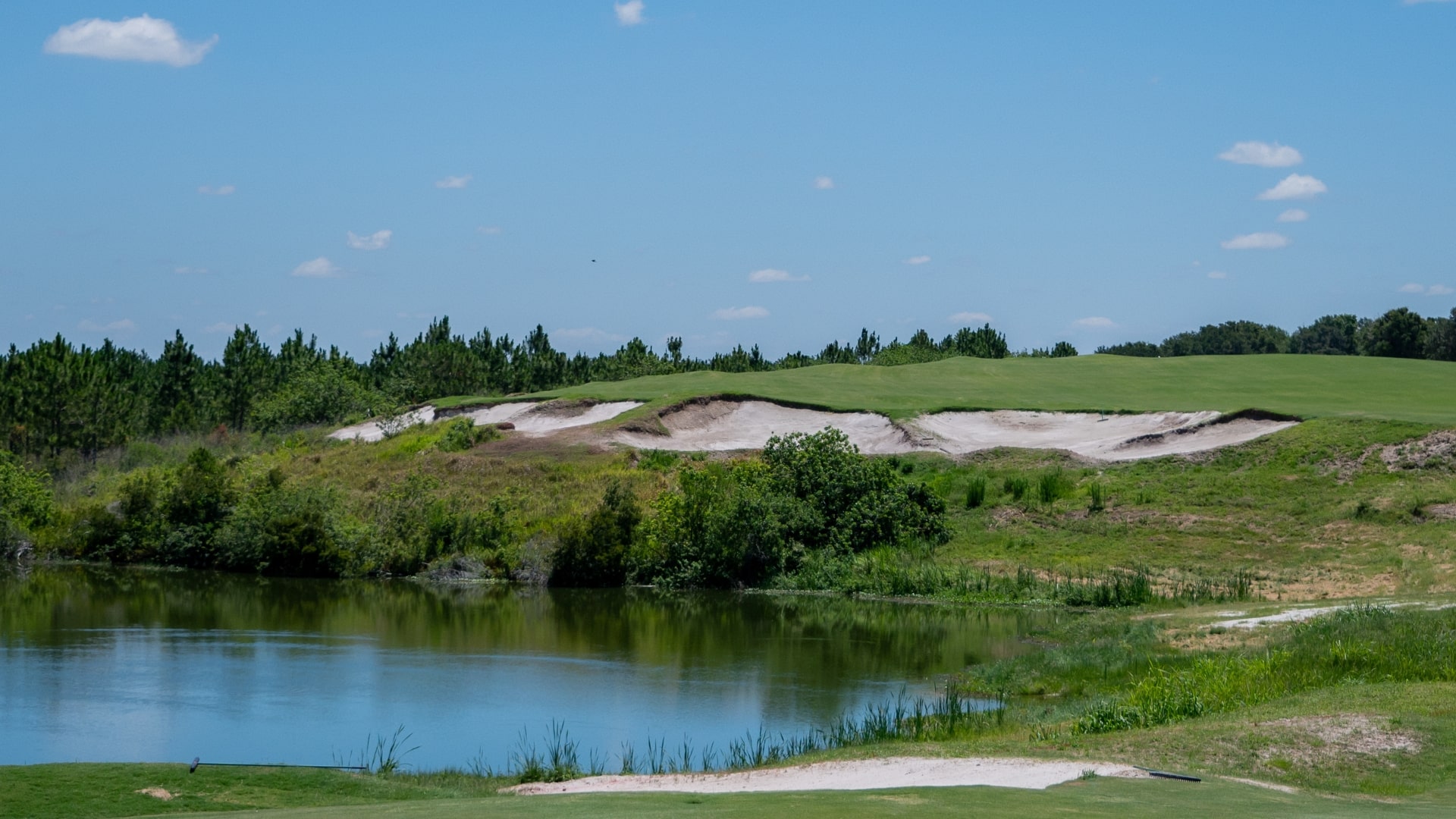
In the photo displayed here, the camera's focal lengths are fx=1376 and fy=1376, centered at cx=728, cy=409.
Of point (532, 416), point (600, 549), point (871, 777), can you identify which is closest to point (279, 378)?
point (532, 416)

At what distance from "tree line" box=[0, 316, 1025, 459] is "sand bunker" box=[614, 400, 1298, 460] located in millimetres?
20970

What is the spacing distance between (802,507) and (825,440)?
3.95 m

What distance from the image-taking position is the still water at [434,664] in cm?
2238

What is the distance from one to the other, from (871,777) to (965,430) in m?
42.8

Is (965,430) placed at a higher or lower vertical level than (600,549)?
higher

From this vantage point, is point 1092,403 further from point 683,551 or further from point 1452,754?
point 1452,754

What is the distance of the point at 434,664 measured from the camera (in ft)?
96.4

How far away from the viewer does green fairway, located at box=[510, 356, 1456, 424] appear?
192 feet

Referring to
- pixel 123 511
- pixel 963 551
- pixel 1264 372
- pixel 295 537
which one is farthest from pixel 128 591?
pixel 1264 372

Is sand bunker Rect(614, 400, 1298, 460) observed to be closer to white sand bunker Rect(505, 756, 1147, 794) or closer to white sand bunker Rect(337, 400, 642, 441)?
white sand bunker Rect(337, 400, 642, 441)

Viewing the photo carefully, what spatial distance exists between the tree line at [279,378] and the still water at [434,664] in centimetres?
3511

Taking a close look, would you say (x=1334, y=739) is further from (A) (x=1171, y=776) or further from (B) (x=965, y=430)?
(B) (x=965, y=430)

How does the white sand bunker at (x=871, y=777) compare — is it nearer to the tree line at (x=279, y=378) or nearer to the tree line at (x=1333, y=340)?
the tree line at (x=279, y=378)

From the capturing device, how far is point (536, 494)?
5078 cm
